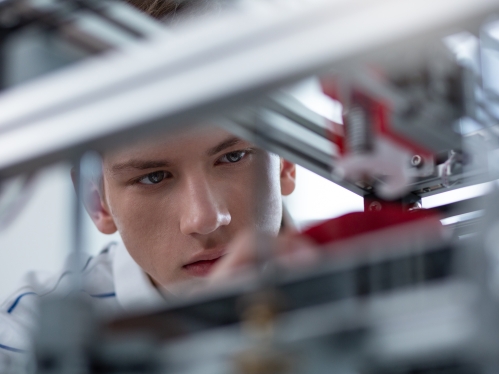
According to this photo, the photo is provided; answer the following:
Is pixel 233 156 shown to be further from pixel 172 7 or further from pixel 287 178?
pixel 172 7

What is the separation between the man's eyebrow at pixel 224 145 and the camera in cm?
101

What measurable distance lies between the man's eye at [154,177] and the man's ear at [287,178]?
0.72 ft

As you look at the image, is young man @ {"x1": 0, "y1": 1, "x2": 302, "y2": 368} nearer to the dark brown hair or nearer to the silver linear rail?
the dark brown hair

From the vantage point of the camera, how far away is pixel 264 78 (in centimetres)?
40

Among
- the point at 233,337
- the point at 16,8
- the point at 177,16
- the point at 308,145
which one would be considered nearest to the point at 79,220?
the point at 233,337

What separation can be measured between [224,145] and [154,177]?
0.13 m

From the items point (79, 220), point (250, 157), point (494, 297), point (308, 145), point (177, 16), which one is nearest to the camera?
point (494, 297)

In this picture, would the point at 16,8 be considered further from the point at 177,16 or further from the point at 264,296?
the point at 264,296

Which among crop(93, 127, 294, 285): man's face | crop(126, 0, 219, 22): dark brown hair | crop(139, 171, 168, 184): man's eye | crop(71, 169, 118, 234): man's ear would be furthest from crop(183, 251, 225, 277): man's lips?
crop(126, 0, 219, 22): dark brown hair

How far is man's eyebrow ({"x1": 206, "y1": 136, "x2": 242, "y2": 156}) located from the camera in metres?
1.01

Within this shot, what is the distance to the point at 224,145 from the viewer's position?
3.33ft

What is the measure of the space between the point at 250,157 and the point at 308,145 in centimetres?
15

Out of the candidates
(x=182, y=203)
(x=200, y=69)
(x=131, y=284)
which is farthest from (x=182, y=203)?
(x=200, y=69)

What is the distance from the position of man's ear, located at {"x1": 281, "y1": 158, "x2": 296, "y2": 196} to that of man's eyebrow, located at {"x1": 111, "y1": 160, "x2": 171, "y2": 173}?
23 cm
